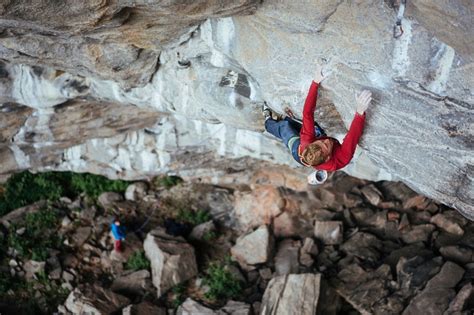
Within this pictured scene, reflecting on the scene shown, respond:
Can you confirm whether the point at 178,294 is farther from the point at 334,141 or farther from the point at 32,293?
the point at 334,141

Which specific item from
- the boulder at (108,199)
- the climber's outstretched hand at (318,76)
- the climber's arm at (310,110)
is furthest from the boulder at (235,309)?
the climber's outstretched hand at (318,76)

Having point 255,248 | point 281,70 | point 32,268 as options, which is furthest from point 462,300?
point 32,268

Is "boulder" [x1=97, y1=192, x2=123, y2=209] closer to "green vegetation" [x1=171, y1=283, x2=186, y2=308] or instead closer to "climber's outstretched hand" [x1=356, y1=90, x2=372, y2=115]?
"green vegetation" [x1=171, y1=283, x2=186, y2=308]

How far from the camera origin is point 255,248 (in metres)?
13.5

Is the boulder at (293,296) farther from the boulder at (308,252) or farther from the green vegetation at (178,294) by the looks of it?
the green vegetation at (178,294)

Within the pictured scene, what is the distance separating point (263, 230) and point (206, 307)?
7.96 feet

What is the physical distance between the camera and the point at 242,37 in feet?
23.3

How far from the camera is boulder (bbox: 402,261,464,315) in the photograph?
10656 mm

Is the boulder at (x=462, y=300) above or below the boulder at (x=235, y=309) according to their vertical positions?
above

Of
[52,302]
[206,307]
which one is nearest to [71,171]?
[52,302]

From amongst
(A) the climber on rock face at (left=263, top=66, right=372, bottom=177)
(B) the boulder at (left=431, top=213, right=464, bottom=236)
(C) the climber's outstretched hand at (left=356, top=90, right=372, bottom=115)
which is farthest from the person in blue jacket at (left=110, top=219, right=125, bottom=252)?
(C) the climber's outstretched hand at (left=356, top=90, right=372, bottom=115)

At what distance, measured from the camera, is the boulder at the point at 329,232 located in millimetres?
13273

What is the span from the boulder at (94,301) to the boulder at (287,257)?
3.83 meters

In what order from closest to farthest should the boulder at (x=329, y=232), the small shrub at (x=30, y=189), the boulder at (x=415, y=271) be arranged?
1. the boulder at (x=415, y=271)
2. the boulder at (x=329, y=232)
3. the small shrub at (x=30, y=189)
